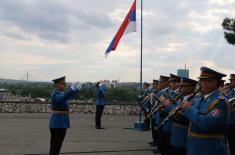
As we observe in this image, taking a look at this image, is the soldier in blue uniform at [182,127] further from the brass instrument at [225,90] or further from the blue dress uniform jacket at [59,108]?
the blue dress uniform jacket at [59,108]

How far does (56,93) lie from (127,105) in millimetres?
11801

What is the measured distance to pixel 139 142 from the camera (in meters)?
11.5

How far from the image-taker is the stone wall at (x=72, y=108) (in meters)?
19.7

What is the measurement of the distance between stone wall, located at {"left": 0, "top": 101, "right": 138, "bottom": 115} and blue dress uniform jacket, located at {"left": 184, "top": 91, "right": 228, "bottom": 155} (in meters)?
14.7

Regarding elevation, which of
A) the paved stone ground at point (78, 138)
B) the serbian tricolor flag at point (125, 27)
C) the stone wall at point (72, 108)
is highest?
the serbian tricolor flag at point (125, 27)

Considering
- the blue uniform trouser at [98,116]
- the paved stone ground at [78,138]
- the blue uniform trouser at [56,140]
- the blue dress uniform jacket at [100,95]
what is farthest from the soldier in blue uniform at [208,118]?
the blue dress uniform jacket at [100,95]

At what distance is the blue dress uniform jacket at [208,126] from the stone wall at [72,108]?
14.7 m

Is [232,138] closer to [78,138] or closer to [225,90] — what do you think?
[225,90]

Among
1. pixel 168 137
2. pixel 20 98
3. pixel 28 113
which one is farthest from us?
pixel 20 98

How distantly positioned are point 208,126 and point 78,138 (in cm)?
772

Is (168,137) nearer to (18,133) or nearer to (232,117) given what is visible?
A: (232,117)

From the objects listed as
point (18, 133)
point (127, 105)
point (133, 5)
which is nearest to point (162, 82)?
point (18, 133)

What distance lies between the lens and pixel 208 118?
15.6ft

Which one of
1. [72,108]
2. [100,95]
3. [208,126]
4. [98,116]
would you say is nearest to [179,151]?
[208,126]
